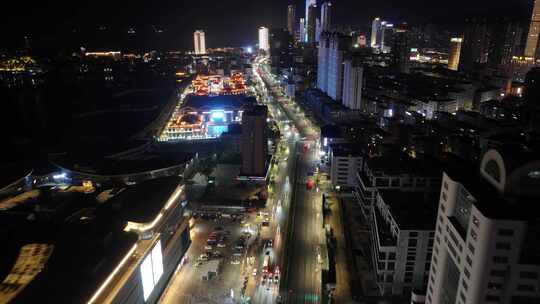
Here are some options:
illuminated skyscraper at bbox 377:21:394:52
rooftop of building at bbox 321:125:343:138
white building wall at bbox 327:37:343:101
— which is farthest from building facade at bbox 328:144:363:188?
illuminated skyscraper at bbox 377:21:394:52

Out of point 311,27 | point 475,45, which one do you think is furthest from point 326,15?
point 475,45

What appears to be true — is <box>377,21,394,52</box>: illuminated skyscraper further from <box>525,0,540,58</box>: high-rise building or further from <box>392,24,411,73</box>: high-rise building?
<box>525,0,540,58</box>: high-rise building

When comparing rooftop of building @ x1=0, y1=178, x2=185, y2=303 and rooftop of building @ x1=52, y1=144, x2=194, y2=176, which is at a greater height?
rooftop of building @ x1=0, y1=178, x2=185, y2=303

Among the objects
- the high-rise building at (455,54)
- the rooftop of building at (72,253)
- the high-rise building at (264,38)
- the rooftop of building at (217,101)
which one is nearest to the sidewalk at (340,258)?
the rooftop of building at (72,253)

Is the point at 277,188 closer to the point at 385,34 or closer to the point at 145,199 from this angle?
the point at 145,199

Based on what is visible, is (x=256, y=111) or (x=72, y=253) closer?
(x=72, y=253)

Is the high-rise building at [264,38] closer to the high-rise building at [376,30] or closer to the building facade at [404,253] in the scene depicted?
the high-rise building at [376,30]
